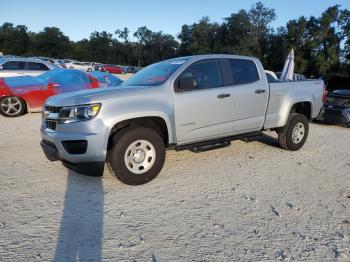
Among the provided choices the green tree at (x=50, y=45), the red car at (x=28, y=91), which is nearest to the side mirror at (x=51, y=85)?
the red car at (x=28, y=91)

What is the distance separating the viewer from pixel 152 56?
10538cm

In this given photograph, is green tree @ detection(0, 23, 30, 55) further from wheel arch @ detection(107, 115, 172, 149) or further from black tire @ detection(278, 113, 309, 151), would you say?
wheel arch @ detection(107, 115, 172, 149)

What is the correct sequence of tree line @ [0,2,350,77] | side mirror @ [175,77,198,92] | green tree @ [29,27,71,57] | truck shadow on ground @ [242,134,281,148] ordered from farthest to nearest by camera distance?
1. green tree @ [29,27,71,57]
2. tree line @ [0,2,350,77]
3. truck shadow on ground @ [242,134,281,148]
4. side mirror @ [175,77,198,92]

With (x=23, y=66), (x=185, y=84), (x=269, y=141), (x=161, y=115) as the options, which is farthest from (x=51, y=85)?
(x=161, y=115)

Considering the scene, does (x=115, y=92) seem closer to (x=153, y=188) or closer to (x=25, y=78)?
(x=153, y=188)

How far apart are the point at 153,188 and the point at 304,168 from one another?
2705 millimetres

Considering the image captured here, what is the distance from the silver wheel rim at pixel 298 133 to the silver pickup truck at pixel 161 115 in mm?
369

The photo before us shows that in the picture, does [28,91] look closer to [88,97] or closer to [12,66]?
[12,66]

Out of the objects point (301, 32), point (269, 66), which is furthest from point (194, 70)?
point (269, 66)

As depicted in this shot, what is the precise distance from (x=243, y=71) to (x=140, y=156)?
99.1 inches

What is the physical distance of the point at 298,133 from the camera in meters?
7.52

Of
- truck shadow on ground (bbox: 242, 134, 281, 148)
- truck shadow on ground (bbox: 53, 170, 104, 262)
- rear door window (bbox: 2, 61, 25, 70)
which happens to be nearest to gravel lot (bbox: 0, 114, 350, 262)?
truck shadow on ground (bbox: 53, 170, 104, 262)

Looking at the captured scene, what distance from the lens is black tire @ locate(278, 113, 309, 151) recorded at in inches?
287

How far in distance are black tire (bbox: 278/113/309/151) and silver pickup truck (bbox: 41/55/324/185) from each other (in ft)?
0.51
